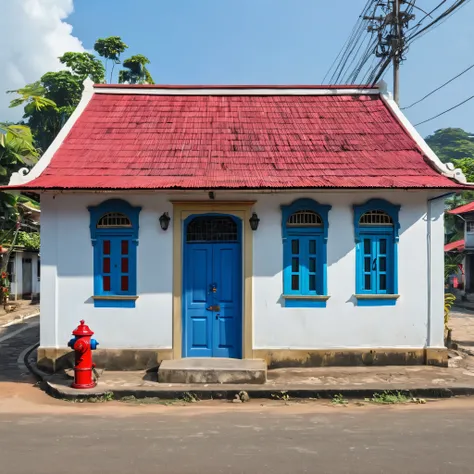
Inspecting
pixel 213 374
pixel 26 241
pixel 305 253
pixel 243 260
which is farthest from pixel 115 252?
pixel 26 241

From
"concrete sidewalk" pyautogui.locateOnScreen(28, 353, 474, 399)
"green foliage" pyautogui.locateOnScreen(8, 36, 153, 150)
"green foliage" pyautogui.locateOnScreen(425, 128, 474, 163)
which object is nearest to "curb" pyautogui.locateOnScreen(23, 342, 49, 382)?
"concrete sidewalk" pyautogui.locateOnScreen(28, 353, 474, 399)

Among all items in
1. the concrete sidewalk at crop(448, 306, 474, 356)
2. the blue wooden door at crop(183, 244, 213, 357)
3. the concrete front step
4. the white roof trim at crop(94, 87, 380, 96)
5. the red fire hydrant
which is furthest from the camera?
the concrete sidewalk at crop(448, 306, 474, 356)

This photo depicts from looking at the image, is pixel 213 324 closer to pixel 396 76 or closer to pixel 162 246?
pixel 162 246

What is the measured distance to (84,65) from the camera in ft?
125

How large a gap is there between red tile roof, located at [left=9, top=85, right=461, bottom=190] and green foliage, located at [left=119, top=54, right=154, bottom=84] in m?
28.8

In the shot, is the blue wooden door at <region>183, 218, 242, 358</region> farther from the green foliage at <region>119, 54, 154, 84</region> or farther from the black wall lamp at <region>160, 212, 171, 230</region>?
the green foliage at <region>119, 54, 154, 84</region>

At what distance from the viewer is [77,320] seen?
8.18 meters

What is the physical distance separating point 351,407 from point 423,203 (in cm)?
393

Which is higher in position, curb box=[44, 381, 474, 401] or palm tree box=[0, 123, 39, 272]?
palm tree box=[0, 123, 39, 272]

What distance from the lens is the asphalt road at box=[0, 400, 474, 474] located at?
4.59m

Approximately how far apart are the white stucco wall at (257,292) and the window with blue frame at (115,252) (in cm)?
12

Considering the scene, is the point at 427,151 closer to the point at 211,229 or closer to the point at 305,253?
the point at 305,253

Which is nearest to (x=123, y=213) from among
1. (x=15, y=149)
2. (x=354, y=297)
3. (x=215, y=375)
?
(x=215, y=375)

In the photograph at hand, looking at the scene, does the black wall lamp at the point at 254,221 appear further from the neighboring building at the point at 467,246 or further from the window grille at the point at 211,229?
the neighboring building at the point at 467,246
